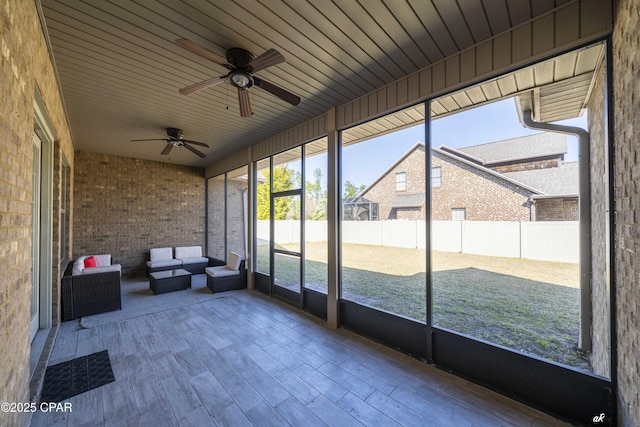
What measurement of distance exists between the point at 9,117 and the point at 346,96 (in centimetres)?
305

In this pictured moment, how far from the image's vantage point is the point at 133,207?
6.81 metres

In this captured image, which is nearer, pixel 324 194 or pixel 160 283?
pixel 324 194

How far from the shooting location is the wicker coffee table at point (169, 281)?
5.16 metres

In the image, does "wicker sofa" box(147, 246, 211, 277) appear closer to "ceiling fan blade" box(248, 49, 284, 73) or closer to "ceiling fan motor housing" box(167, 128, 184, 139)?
"ceiling fan motor housing" box(167, 128, 184, 139)

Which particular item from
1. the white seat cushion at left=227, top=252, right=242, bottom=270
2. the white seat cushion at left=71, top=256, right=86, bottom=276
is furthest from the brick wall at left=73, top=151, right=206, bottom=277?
the white seat cushion at left=227, top=252, right=242, bottom=270

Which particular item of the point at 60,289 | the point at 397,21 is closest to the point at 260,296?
the point at 60,289

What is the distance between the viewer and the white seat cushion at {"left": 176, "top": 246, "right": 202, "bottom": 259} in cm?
719

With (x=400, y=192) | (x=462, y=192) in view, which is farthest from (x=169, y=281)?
(x=462, y=192)

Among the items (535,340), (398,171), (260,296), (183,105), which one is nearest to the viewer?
(535,340)

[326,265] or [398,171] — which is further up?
[398,171]

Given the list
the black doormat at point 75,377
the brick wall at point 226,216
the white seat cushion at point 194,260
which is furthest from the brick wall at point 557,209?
the white seat cushion at point 194,260

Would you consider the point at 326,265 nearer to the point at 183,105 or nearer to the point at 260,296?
the point at 260,296

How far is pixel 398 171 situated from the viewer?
132 inches

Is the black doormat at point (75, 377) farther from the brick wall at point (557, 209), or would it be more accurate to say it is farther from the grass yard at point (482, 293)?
the brick wall at point (557, 209)
